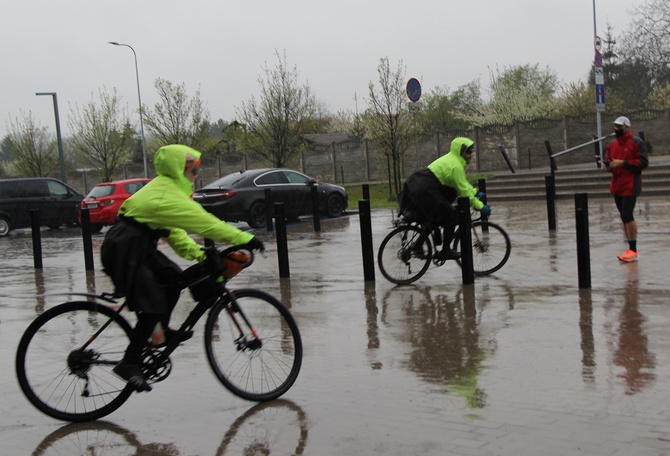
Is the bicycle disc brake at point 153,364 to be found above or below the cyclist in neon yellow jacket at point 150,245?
below

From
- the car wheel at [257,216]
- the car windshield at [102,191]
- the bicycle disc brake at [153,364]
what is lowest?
the bicycle disc brake at [153,364]

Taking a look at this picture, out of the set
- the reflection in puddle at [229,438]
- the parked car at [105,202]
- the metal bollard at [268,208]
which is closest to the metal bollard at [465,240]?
the reflection in puddle at [229,438]

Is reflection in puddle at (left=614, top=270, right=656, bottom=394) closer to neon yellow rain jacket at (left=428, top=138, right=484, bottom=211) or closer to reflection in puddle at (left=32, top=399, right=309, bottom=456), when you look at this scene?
reflection in puddle at (left=32, top=399, right=309, bottom=456)

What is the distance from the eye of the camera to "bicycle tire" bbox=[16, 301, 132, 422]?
5281 millimetres

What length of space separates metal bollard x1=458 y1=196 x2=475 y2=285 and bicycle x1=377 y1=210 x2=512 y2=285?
243mm

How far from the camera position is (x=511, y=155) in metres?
39.1

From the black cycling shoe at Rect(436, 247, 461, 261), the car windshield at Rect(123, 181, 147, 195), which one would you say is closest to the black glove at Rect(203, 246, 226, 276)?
the black cycling shoe at Rect(436, 247, 461, 261)

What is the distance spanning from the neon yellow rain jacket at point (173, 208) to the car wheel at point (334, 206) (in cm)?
1714

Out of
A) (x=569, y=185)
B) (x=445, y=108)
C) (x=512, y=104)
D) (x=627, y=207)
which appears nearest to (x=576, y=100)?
(x=512, y=104)

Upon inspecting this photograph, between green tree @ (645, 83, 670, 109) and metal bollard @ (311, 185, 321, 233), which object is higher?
green tree @ (645, 83, 670, 109)

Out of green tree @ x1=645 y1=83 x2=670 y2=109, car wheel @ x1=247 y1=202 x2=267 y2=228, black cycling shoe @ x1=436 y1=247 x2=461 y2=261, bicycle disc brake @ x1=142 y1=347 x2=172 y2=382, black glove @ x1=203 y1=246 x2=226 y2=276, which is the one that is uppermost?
green tree @ x1=645 y1=83 x2=670 y2=109

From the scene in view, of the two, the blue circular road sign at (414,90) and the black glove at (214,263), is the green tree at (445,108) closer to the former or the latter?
the blue circular road sign at (414,90)

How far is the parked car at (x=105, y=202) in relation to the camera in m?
23.9

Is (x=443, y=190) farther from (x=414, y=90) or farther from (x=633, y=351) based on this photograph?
(x=414, y=90)
